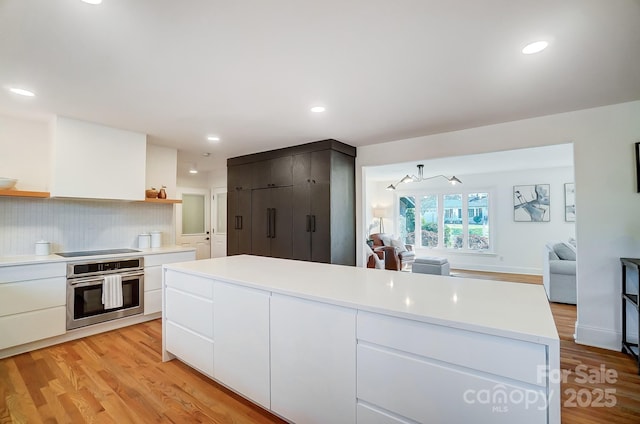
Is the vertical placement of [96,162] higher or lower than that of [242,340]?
higher

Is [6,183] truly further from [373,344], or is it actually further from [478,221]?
[478,221]

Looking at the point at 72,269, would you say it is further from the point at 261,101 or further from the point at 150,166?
the point at 261,101

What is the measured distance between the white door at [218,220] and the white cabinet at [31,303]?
3.75 meters

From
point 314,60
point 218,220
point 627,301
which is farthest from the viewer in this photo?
point 218,220

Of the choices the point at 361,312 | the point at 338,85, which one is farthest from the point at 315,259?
the point at 361,312

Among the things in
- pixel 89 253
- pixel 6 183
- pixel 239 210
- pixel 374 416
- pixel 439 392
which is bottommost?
pixel 374 416

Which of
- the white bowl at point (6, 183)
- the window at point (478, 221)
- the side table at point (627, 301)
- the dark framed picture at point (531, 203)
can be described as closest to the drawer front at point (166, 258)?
the white bowl at point (6, 183)

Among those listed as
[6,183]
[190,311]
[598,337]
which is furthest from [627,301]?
[6,183]

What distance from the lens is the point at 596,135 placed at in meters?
2.86

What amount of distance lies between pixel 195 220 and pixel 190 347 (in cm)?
484

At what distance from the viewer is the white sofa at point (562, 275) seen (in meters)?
4.21

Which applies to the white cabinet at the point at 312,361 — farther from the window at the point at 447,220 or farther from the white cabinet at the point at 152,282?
the window at the point at 447,220

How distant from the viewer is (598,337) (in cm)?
285

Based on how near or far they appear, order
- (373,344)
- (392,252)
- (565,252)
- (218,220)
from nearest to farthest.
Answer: (373,344) < (565,252) < (392,252) < (218,220)
